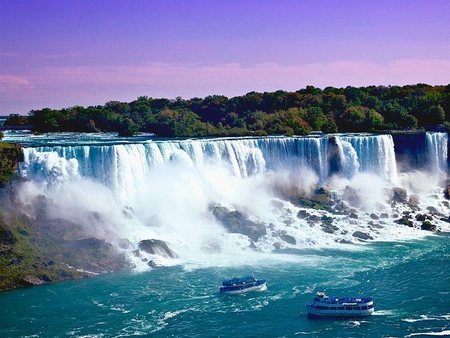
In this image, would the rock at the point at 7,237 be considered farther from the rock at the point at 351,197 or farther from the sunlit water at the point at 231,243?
the rock at the point at 351,197

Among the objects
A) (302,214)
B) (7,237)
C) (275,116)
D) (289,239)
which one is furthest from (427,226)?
(275,116)

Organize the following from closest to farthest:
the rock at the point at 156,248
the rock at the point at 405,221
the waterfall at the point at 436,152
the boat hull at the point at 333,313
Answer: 1. the boat hull at the point at 333,313
2. the rock at the point at 156,248
3. the rock at the point at 405,221
4. the waterfall at the point at 436,152

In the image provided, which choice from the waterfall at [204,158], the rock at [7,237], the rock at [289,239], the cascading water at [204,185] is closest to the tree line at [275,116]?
the waterfall at [204,158]

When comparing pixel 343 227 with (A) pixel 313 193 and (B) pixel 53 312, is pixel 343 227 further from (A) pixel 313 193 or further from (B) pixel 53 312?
(B) pixel 53 312

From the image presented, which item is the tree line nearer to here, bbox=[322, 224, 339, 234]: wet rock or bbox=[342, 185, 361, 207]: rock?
bbox=[342, 185, 361, 207]: rock

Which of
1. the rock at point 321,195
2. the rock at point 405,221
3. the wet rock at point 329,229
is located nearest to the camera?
the wet rock at point 329,229

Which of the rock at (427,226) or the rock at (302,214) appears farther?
the rock at (302,214)

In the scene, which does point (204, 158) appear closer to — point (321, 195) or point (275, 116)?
point (321, 195)
